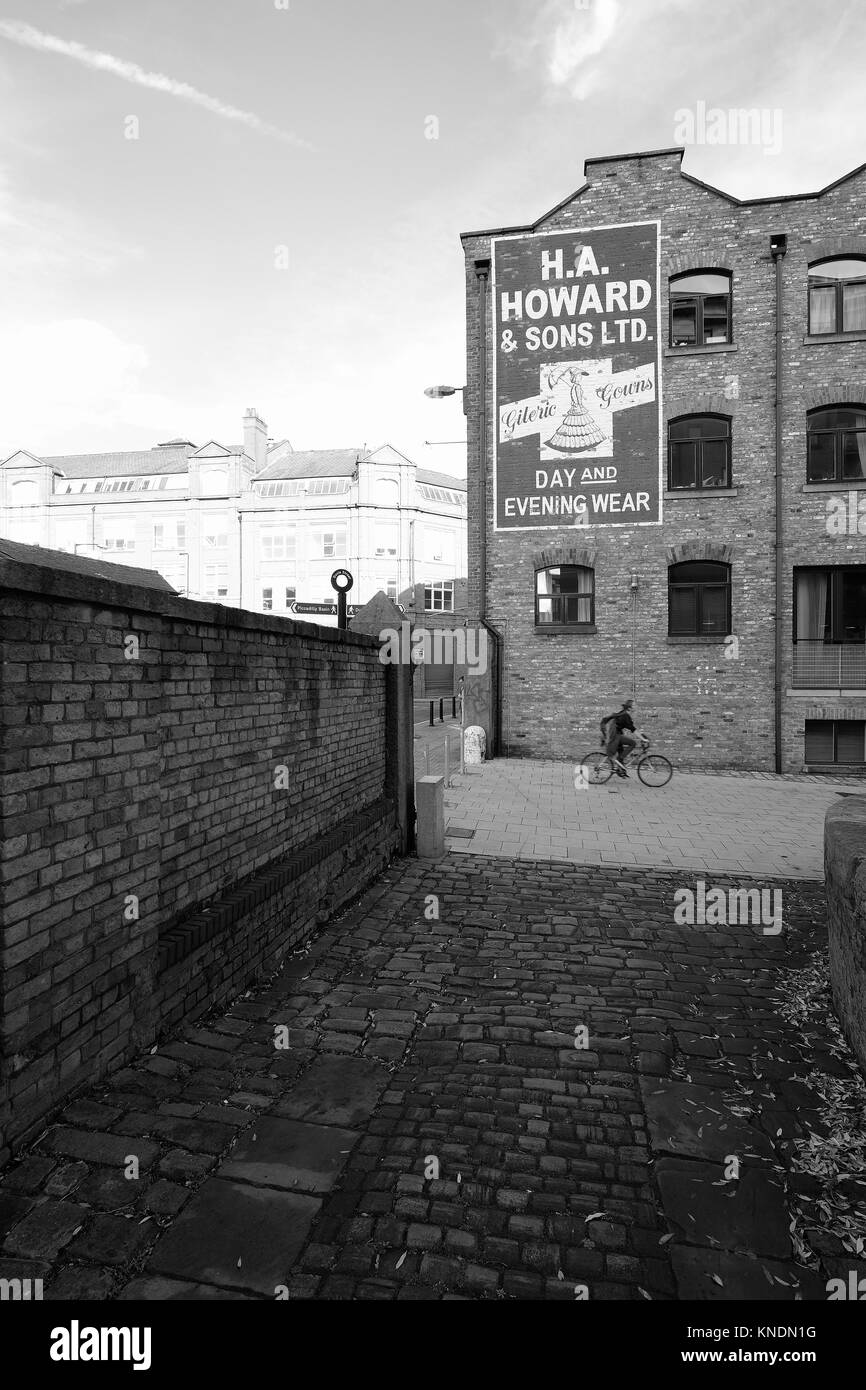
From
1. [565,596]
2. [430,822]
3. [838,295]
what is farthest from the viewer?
[565,596]

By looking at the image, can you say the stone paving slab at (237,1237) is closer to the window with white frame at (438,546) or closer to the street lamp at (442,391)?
the street lamp at (442,391)

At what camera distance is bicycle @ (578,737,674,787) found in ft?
42.4

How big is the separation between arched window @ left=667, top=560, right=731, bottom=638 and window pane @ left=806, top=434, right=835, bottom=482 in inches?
106

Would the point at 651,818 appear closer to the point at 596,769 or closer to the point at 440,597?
the point at 596,769

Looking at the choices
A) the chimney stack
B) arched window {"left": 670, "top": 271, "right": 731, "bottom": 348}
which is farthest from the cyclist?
the chimney stack

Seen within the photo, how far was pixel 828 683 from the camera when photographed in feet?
49.2

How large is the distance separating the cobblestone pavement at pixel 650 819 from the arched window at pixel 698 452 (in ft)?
21.4

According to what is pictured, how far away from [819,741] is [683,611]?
4.13 metres

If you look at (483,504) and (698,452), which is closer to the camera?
(698,452)

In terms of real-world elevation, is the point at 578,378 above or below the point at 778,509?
above

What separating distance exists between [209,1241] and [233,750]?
2697 millimetres

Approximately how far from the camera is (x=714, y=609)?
1541 cm

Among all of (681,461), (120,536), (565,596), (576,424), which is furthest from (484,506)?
(120,536)
